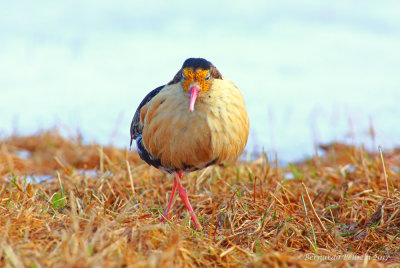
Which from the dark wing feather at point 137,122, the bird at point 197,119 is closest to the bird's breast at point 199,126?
the bird at point 197,119

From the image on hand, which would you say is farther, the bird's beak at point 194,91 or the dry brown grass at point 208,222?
the bird's beak at point 194,91

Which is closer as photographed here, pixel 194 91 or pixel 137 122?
pixel 194 91

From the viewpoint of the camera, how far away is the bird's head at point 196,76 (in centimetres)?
344

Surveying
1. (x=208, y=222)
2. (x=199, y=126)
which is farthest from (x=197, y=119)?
(x=208, y=222)

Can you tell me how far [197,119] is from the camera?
138 inches

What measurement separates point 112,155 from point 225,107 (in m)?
3.72

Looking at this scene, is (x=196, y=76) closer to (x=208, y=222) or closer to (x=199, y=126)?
(x=199, y=126)

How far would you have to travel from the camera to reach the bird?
3.50 meters

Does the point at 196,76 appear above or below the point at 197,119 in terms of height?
above

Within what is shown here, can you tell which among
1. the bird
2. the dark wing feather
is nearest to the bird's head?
the bird

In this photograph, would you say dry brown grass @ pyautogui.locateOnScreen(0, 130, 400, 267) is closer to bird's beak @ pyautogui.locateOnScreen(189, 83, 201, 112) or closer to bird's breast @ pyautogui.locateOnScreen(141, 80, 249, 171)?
bird's breast @ pyautogui.locateOnScreen(141, 80, 249, 171)

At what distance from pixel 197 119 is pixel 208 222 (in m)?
1.04

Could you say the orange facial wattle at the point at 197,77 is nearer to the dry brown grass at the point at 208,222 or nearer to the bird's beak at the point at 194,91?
the bird's beak at the point at 194,91

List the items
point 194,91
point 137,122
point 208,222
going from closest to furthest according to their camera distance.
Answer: point 194,91, point 208,222, point 137,122
